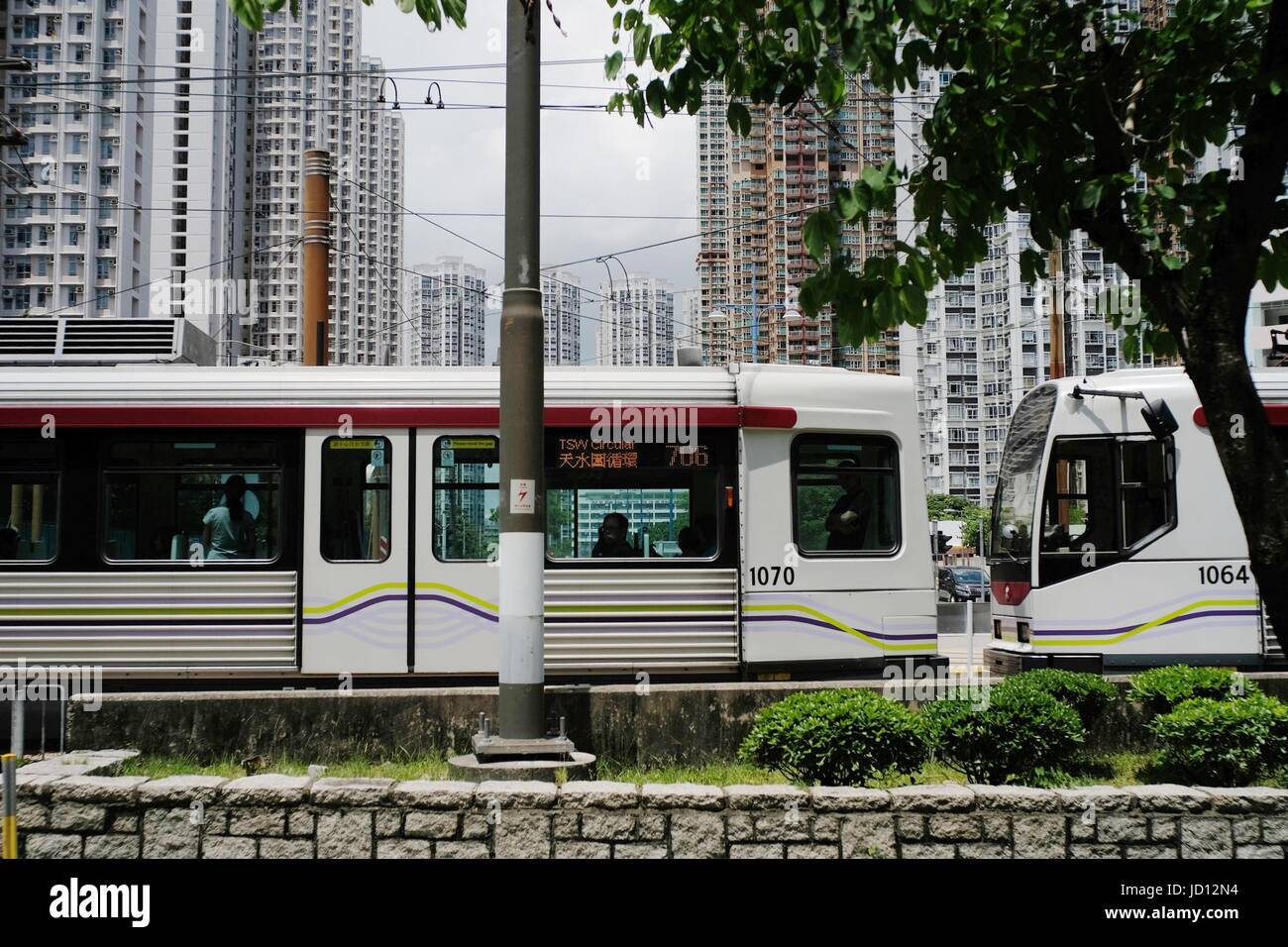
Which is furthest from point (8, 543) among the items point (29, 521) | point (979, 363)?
point (979, 363)

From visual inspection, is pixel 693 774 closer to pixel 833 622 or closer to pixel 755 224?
pixel 833 622

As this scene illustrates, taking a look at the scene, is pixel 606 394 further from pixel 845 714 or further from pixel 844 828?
pixel 844 828

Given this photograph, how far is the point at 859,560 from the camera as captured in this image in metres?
10.6

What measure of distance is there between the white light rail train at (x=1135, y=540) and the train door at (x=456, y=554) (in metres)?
5.39

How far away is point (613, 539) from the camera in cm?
1048

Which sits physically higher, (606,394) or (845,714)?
(606,394)

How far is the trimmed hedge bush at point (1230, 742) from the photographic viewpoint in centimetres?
604

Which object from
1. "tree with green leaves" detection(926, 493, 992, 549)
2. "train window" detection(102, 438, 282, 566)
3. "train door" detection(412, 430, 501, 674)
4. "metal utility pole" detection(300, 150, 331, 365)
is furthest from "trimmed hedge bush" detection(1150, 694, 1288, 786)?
"tree with green leaves" detection(926, 493, 992, 549)

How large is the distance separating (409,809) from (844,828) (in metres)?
2.04

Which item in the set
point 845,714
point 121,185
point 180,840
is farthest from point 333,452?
point 121,185

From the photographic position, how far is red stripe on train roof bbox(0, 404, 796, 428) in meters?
10.3

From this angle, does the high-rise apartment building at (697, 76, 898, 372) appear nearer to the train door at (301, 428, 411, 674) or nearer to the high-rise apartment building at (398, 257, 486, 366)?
the high-rise apartment building at (398, 257, 486, 366)

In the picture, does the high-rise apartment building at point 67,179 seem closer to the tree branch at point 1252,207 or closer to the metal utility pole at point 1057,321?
the metal utility pole at point 1057,321

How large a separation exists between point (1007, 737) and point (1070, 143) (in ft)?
10.6
